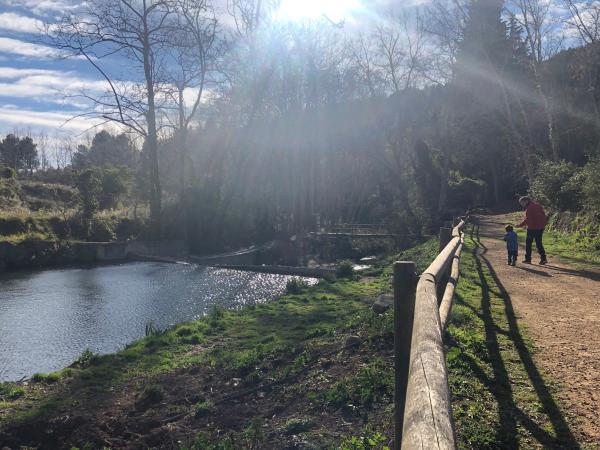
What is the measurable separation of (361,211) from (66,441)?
4163 cm

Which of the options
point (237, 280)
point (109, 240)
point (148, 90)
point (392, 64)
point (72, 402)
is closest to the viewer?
point (72, 402)

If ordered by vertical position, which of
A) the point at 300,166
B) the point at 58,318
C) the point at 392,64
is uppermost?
the point at 392,64

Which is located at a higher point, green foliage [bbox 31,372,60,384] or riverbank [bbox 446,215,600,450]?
riverbank [bbox 446,215,600,450]

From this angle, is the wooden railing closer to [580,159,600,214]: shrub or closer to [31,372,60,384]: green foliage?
[31,372,60,384]: green foliage

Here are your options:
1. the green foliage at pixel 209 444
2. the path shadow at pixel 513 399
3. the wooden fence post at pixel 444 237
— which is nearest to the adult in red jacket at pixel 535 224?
the wooden fence post at pixel 444 237

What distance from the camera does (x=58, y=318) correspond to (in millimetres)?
14320

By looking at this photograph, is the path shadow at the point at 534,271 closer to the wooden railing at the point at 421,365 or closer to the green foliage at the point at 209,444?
the wooden railing at the point at 421,365

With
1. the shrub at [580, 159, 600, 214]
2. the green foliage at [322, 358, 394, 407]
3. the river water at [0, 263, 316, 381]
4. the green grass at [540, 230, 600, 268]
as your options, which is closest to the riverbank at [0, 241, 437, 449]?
the green foliage at [322, 358, 394, 407]

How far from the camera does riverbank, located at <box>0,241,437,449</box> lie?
531cm

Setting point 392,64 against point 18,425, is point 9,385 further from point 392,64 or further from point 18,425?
point 392,64

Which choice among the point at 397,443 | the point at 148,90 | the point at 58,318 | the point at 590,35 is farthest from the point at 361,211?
the point at 397,443

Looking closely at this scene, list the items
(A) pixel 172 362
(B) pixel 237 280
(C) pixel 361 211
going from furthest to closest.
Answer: (C) pixel 361 211 → (B) pixel 237 280 → (A) pixel 172 362

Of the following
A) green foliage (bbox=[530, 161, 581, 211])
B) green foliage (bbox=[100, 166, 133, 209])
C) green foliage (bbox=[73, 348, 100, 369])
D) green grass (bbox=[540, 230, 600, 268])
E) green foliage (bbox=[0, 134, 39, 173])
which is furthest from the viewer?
green foliage (bbox=[0, 134, 39, 173])

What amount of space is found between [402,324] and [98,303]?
14.8 metres
